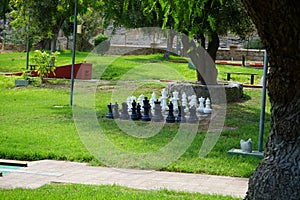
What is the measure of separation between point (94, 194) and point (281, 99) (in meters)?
2.56

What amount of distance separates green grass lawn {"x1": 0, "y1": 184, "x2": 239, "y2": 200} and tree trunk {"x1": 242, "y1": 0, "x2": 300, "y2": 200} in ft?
5.21

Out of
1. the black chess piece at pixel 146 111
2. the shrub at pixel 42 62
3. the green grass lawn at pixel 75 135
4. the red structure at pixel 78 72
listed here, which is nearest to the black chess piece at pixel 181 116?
the green grass lawn at pixel 75 135

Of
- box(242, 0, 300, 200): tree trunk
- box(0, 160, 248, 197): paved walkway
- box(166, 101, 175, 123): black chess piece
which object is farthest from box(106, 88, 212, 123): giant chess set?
box(242, 0, 300, 200): tree trunk

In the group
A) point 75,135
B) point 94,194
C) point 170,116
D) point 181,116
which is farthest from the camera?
point 181,116

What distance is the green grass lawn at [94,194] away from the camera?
6355 mm

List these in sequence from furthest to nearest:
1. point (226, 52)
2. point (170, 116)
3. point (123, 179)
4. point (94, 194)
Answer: point (226, 52), point (170, 116), point (123, 179), point (94, 194)

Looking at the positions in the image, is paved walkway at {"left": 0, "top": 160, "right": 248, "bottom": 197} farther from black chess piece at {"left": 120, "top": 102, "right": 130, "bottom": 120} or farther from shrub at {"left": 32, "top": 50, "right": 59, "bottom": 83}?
shrub at {"left": 32, "top": 50, "right": 59, "bottom": 83}

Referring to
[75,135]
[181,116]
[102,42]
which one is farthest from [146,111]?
[102,42]

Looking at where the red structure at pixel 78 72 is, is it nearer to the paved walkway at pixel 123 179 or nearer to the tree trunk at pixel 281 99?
the paved walkway at pixel 123 179

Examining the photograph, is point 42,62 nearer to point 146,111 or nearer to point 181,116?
point 146,111

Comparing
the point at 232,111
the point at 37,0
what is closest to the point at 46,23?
the point at 37,0

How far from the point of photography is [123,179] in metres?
7.60

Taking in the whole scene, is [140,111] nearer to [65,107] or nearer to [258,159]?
[65,107]

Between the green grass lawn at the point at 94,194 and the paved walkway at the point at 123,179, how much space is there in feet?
1.09
